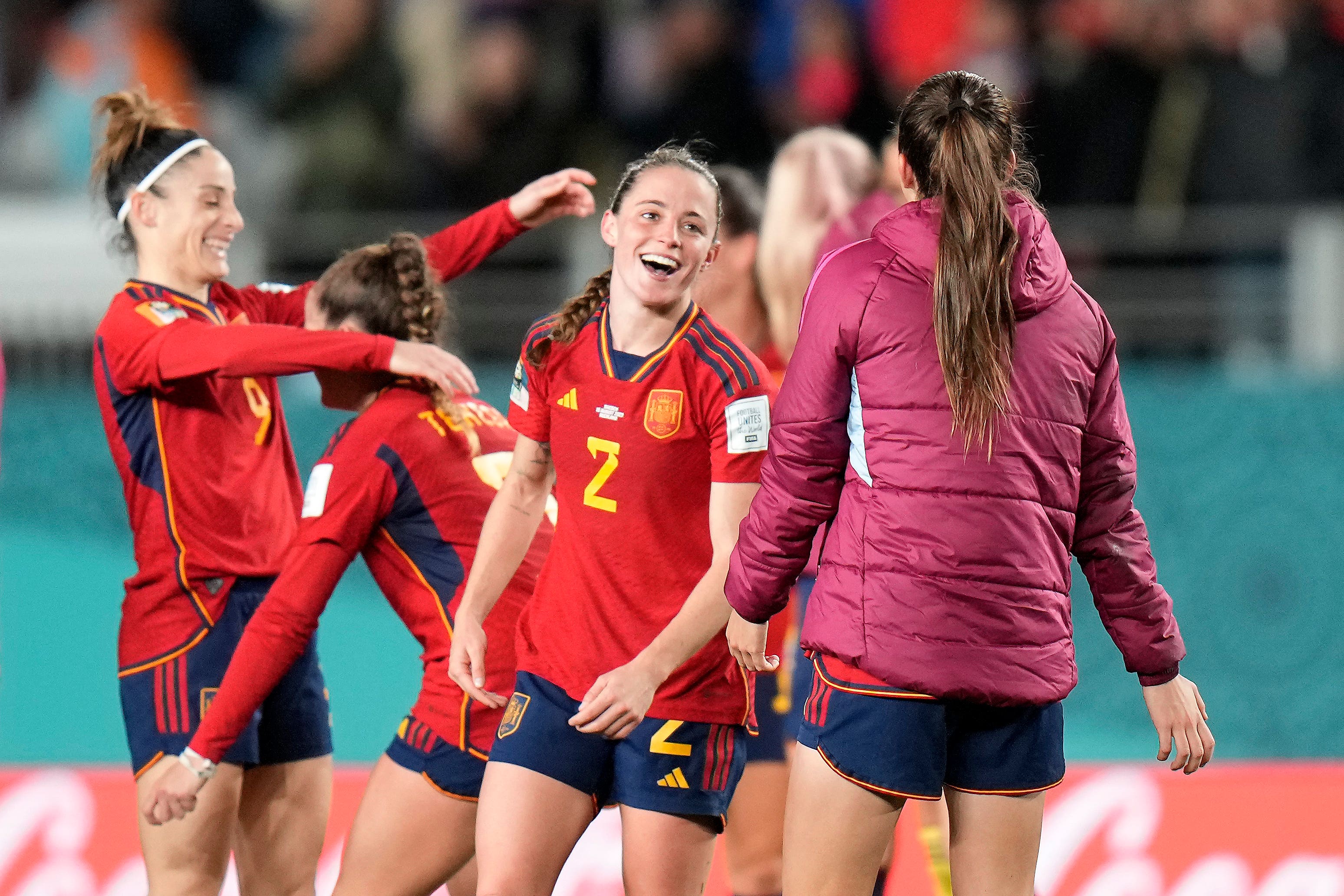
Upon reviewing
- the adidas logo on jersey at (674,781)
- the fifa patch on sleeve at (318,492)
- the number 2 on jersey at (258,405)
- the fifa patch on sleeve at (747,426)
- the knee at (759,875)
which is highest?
the fifa patch on sleeve at (747,426)

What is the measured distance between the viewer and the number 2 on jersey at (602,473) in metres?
2.99

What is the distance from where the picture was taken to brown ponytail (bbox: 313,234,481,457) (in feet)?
11.2

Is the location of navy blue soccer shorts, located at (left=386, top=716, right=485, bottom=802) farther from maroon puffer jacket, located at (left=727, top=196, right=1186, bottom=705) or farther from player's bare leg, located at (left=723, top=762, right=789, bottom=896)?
player's bare leg, located at (left=723, top=762, right=789, bottom=896)

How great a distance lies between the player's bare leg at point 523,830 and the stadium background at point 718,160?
8.37ft

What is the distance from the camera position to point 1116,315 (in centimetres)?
686

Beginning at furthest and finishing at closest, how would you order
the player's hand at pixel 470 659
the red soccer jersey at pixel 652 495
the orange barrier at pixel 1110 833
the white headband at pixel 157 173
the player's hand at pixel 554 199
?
the orange barrier at pixel 1110 833, the player's hand at pixel 554 199, the white headband at pixel 157 173, the player's hand at pixel 470 659, the red soccer jersey at pixel 652 495

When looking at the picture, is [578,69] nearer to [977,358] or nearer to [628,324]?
[628,324]

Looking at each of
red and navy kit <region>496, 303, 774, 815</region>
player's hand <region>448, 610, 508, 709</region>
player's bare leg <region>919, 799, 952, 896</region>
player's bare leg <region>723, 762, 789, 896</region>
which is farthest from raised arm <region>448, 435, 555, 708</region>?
player's bare leg <region>919, 799, 952, 896</region>

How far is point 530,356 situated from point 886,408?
83 cm

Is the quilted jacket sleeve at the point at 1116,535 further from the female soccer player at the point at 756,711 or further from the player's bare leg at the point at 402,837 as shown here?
the player's bare leg at the point at 402,837

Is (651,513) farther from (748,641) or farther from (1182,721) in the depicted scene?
(1182,721)

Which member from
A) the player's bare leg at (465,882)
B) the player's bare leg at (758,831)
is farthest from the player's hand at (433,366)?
the player's bare leg at (758,831)

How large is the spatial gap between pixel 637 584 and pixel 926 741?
26.1 inches

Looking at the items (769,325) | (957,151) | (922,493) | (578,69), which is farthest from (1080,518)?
(578,69)
